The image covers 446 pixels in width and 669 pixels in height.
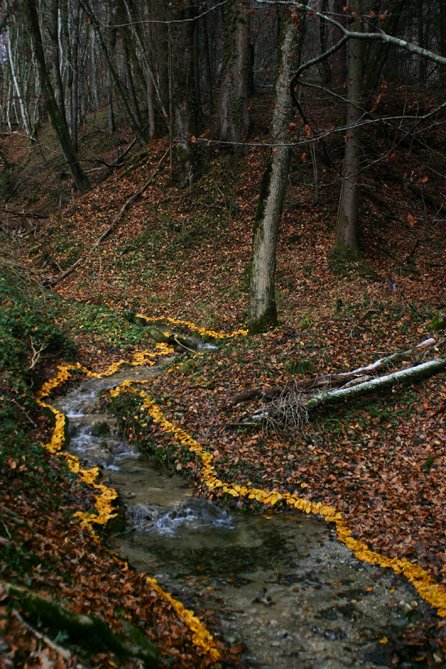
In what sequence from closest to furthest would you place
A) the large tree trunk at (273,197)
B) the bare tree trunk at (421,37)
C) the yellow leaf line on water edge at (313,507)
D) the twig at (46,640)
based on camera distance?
the twig at (46,640)
the yellow leaf line on water edge at (313,507)
the large tree trunk at (273,197)
the bare tree trunk at (421,37)

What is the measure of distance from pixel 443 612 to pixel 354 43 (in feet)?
46.7

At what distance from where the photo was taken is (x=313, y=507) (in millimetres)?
7422

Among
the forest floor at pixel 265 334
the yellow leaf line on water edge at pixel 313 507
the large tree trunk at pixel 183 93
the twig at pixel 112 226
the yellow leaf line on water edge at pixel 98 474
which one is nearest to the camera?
the yellow leaf line on water edge at pixel 98 474

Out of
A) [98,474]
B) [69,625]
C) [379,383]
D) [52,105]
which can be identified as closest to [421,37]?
[52,105]

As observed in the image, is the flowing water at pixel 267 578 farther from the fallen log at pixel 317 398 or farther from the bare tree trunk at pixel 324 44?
the bare tree trunk at pixel 324 44

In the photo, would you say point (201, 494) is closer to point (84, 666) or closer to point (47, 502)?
point (47, 502)

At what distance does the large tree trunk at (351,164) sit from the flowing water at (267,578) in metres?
10.1

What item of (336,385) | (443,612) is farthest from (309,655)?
(336,385)

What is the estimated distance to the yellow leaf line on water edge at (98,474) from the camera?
16.3ft

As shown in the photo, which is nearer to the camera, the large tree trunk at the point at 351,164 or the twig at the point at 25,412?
the twig at the point at 25,412

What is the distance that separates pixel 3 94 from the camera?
37938 millimetres

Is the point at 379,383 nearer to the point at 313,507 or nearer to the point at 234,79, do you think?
the point at 313,507

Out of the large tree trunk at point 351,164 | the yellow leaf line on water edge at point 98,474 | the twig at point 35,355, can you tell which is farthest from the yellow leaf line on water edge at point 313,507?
the large tree trunk at point 351,164

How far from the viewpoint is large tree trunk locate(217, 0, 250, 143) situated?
19.5m
